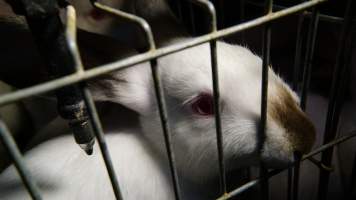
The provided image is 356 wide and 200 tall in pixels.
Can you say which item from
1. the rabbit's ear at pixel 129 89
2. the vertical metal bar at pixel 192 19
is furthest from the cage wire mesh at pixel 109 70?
the vertical metal bar at pixel 192 19

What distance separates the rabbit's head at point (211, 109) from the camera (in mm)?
688

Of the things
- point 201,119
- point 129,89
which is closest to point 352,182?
point 201,119

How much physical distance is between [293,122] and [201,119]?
20 centimetres

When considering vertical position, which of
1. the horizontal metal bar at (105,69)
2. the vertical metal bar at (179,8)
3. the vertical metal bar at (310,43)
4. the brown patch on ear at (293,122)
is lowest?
the brown patch on ear at (293,122)

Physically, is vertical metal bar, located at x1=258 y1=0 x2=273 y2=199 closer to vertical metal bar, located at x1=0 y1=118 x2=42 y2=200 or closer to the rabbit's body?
the rabbit's body

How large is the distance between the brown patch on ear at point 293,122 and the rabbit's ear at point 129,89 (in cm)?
31

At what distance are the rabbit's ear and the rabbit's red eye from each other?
0.45 feet

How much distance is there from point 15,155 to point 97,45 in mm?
384

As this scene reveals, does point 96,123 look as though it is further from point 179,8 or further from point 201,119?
point 179,8

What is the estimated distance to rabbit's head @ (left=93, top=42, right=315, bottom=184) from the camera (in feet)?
2.26

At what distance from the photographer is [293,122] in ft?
2.25

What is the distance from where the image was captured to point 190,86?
77cm

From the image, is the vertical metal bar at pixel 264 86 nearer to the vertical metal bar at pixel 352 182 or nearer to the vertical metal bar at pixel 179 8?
the vertical metal bar at pixel 352 182

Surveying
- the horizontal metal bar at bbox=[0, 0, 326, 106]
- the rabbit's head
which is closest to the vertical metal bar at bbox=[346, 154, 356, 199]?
the rabbit's head
